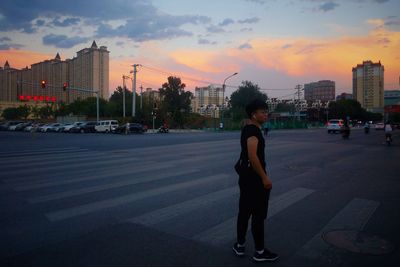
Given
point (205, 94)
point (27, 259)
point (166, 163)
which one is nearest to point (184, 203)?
point (27, 259)

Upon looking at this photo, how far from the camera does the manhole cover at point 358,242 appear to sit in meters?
4.03

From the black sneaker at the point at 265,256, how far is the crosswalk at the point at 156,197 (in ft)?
1.37

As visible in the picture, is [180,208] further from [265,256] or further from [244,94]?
[244,94]

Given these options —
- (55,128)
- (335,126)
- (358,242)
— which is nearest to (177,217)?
(358,242)

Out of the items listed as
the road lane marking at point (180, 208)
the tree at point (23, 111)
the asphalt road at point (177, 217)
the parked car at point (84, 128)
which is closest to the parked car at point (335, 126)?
the parked car at point (84, 128)

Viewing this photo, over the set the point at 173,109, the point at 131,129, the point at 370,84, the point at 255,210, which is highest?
the point at 370,84

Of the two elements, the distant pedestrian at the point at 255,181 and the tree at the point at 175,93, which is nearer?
the distant pedestrian at the point at 255,181

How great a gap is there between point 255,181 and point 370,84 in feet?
515

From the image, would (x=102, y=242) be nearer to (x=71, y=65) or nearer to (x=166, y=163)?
(x=166, y=163)

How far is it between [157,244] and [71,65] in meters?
79.9

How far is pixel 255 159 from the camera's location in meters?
3.64

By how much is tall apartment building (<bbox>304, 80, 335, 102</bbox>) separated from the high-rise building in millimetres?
11816

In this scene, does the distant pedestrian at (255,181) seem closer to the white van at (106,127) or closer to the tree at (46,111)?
the white van at (106,127)

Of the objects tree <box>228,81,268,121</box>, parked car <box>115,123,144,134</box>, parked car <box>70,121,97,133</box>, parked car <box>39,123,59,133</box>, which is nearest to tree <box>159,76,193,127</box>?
tree <box>228,81,268,121</box>
